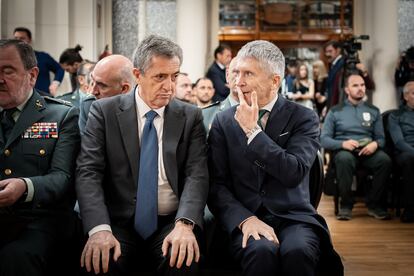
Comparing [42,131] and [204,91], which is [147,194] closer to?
[42,131]

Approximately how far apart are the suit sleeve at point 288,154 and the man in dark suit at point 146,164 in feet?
0.78

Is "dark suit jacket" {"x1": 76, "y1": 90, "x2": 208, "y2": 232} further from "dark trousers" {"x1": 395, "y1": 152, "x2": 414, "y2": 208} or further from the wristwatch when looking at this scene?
"dark trousers" {"x1": 395, "y1": 152, "x2": 414, "y2": 208}

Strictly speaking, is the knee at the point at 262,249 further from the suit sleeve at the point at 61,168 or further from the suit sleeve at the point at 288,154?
the suit sleeve at the point at 61,168

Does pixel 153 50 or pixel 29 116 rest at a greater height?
pixel 153 50

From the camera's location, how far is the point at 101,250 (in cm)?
205

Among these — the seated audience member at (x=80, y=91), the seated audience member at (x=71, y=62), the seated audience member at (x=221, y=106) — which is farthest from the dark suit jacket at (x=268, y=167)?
the seated audience member at (x=71, y=62)

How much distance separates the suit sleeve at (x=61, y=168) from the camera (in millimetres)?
2186

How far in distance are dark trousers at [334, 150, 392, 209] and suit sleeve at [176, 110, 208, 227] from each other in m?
2.88

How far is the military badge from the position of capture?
2315mm

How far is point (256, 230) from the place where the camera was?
2197 millimetres

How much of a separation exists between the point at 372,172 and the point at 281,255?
316 cm

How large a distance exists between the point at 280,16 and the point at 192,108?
10609 millimetres

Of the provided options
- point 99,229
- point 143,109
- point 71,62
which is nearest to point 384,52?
point 71,62

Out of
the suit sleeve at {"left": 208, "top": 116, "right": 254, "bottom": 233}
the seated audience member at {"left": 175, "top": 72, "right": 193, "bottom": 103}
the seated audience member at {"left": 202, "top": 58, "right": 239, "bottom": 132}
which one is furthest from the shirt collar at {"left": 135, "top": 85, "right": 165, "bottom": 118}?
the seated audience member at {"left": 175, "top": 72, "right": 193, "bottom": 103}
